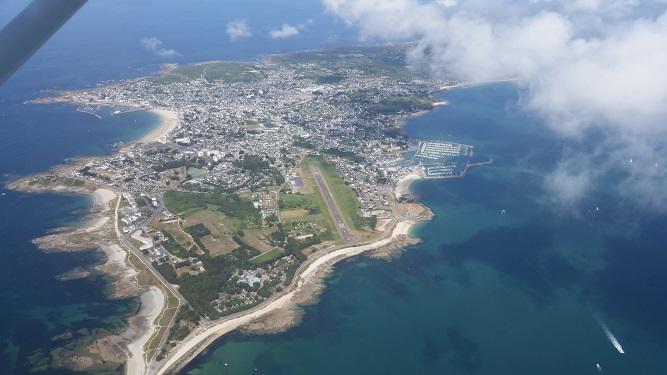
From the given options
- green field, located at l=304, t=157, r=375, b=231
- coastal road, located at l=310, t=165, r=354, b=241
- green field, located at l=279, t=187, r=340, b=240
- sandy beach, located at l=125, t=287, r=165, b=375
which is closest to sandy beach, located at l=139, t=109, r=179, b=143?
green field, located at l=304, t=157, r=375, b=231

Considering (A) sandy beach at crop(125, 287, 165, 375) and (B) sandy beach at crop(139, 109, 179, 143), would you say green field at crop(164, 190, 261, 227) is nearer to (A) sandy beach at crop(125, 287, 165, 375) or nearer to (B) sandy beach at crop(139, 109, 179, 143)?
(A) sandy beach at crop(125, 287, 165, 375)

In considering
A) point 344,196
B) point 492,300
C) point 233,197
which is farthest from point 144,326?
point 344,196

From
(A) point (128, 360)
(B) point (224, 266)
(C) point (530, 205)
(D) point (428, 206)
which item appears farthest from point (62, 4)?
(C) point (530, 205)

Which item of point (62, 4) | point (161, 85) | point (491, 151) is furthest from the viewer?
point (161, 85)

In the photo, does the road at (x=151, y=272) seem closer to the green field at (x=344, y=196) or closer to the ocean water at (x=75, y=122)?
the ocean water at (x=75, y=122)

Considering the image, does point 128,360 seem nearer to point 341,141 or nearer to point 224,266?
point 224,266

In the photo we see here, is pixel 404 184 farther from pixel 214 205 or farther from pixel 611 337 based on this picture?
pixel 611 337
